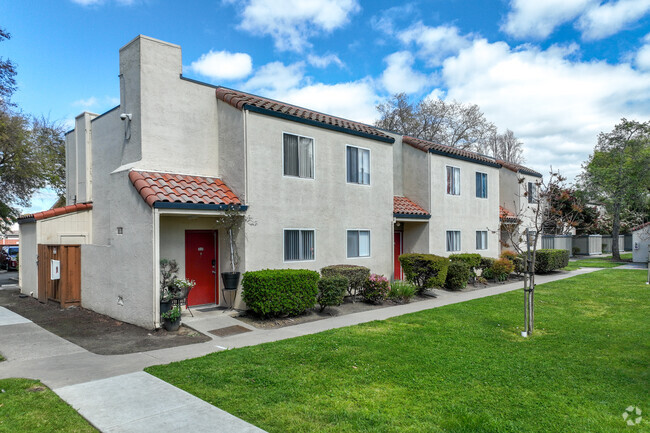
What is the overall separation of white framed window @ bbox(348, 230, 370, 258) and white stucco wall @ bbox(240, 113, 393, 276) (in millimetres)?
181

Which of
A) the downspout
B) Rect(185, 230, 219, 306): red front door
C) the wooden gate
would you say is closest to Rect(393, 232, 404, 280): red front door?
Rect(185, 230, 219, 306): red front door

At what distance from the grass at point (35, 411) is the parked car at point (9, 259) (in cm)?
2499

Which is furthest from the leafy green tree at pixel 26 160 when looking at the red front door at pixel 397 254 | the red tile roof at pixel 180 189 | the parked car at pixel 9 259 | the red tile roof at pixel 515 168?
the red tile roof at pixel 515 168

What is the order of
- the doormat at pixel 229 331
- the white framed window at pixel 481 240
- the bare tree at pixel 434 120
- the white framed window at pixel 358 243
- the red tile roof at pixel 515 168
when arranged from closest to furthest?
1. the doormat at pixel 229 331
2. the white framed window at pixel 358 243
3. the white framed window at pixel 481 240
4. the red tile roof at pixel 515 168
5. the bare tree at pixel 434 120

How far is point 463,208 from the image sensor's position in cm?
1977

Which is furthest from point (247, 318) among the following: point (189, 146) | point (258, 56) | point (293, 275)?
point (258, 56)

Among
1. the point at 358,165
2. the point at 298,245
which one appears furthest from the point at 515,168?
the point at 298,245

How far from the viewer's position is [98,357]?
7.58 m

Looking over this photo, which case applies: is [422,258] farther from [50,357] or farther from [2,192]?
[2,192]

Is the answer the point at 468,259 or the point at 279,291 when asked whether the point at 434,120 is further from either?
the point at 279,291

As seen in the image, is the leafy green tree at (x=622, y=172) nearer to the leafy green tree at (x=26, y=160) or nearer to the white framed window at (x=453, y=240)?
the white framed window at (x=453, y=240)

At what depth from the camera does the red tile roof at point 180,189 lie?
9758mm

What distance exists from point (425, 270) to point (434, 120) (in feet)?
92.0

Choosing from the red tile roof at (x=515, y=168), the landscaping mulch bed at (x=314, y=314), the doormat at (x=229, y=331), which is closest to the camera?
the doormat at (x=229, y=331)
